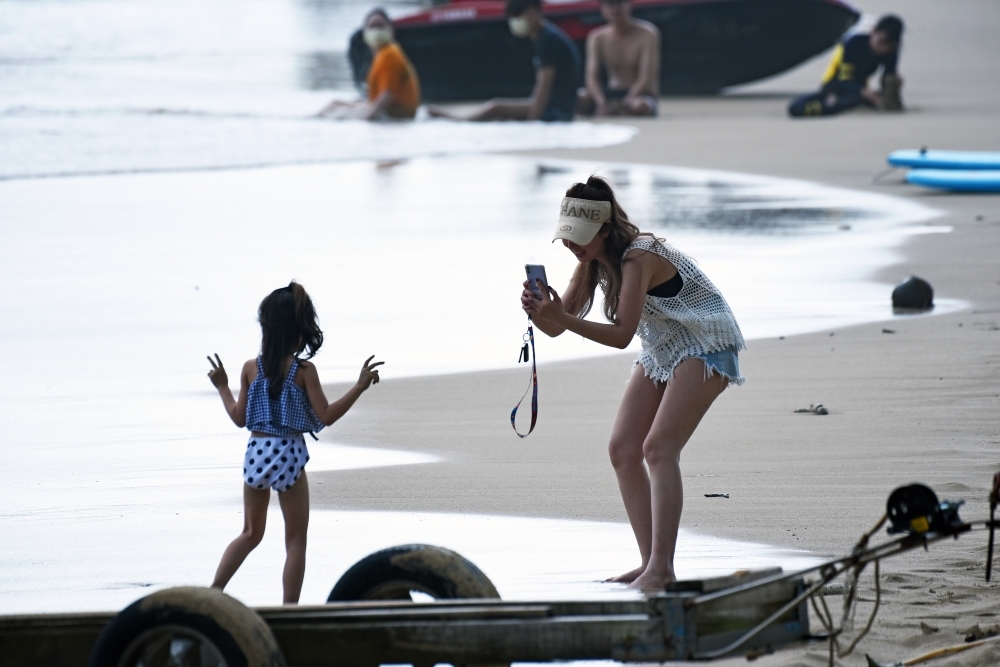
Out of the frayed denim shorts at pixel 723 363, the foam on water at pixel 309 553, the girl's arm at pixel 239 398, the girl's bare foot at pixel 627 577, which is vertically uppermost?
the girl's arm at pixel 239 398

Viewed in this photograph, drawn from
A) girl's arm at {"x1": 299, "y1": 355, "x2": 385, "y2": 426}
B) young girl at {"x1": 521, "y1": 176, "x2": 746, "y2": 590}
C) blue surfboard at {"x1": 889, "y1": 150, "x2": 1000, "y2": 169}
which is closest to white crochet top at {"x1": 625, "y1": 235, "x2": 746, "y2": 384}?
young girl at {"x1": 521, "y1": 176, "x2": 746, "y2": 590}

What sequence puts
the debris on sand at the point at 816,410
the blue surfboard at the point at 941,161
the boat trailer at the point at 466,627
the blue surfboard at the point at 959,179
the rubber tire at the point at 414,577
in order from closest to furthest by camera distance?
the boat trailer at the point at 466,627 → the rubber tire at the point at 414,577 → the debris on sand at the point at 816,410 → the blue surfboard at the point at 959,179 → the blue surfboard at the point at 941,161

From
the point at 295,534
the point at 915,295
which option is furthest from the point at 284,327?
the point at 915,295

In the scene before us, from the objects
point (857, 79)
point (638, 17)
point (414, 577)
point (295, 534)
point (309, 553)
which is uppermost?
point (414, 577)

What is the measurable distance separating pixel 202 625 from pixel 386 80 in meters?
20.2

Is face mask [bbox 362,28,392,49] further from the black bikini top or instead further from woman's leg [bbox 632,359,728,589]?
woman's leg [bbox 632,359,728,589]

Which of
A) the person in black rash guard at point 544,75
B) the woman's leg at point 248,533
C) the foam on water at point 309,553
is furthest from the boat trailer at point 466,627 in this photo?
the person in black rash guard at point 544,75

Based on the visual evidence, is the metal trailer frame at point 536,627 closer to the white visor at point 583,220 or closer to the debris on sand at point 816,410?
the white visor at point 583,220

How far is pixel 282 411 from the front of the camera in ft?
13.7

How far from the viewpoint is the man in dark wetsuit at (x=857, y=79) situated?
22359 millimetres

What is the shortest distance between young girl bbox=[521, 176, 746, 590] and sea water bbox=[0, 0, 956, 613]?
0.26 m

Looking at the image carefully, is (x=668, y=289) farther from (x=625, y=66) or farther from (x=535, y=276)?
(x=625, y=66)

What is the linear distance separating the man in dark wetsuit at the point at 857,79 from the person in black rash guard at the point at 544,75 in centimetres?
348

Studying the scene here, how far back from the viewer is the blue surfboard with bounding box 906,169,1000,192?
45.3 ft
